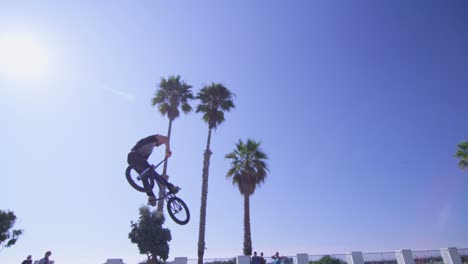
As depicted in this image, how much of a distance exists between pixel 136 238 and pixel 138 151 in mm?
13364

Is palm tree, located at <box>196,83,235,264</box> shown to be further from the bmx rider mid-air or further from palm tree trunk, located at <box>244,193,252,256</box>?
the bmx rider mid-air

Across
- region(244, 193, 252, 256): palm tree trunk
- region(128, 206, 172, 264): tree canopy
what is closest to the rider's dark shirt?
region(128, 206, 172, 264): tree canopy

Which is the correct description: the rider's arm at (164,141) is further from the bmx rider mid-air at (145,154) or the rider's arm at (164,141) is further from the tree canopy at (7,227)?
the tree canopy at (7,227)

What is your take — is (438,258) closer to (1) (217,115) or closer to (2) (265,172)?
(2) (265,172)

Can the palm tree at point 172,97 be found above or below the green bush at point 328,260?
above

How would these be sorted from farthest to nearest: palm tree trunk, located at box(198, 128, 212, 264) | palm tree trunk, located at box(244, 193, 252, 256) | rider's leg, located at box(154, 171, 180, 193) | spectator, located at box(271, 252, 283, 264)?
palm tree trunk, located at box(244, 193, 252, 256)
palm tree trunk, located at box(198, 128, 212, 264)
spectator, located at box(271, 252, 283, 264)
rider's leg, located at box(154, 171, 180, 193)

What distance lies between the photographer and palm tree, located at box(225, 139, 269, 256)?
77.3ft

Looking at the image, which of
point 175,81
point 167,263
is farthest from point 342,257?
point 175,81

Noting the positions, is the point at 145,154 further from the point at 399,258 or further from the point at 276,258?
the point at 399,258

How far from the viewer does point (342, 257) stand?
18938 mm

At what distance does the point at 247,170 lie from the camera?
24391 millimetres

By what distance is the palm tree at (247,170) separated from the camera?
23.6 meters

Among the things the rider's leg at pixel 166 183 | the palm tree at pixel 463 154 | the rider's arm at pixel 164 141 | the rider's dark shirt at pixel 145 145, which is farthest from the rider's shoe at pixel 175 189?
the palm tree at pixel 463 154

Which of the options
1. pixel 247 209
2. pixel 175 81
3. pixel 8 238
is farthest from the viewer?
pixel 175 81
